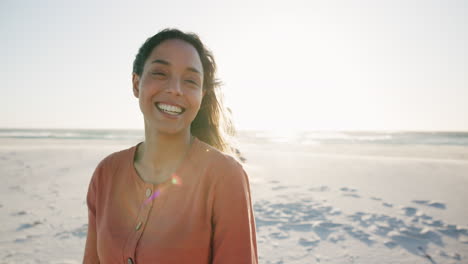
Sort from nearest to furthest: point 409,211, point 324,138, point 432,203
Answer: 1. point 409,211
2. point 432,203
3. point 324,138

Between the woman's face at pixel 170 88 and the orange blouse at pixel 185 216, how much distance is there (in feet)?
0.80

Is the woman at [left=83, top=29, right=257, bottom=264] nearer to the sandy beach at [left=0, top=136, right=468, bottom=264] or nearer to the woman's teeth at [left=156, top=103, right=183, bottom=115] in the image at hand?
the woman's teeth at [left=156, top=103, right=183, bottom=115]

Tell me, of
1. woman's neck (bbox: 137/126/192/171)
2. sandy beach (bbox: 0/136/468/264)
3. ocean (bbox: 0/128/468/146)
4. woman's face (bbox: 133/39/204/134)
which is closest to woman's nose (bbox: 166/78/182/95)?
woman's face (bbox: 133/39/204/134)

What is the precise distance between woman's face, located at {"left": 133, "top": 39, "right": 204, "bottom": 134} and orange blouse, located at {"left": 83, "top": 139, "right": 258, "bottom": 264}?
0.80 feet

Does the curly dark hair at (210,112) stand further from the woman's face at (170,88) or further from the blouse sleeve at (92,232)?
the blouse sleeve at (92,232)

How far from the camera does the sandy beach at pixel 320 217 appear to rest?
374 centimetres

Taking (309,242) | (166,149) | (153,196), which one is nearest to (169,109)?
(166,149)

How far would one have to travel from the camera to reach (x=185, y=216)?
1556mm

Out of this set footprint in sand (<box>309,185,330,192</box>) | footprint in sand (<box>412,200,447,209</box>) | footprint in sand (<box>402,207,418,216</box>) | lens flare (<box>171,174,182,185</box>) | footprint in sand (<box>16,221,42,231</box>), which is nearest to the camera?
lens flare (<box>171,174,182,185</box>)

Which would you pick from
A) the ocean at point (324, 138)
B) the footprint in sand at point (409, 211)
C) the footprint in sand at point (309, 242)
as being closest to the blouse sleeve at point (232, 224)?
the footprint in sand at point (309, 242)

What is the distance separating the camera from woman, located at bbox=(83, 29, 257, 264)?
1.48 metres

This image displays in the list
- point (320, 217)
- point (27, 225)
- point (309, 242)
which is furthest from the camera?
point (320, 217)

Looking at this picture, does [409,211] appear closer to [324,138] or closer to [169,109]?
[169,109]

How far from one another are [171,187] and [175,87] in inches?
26.3
